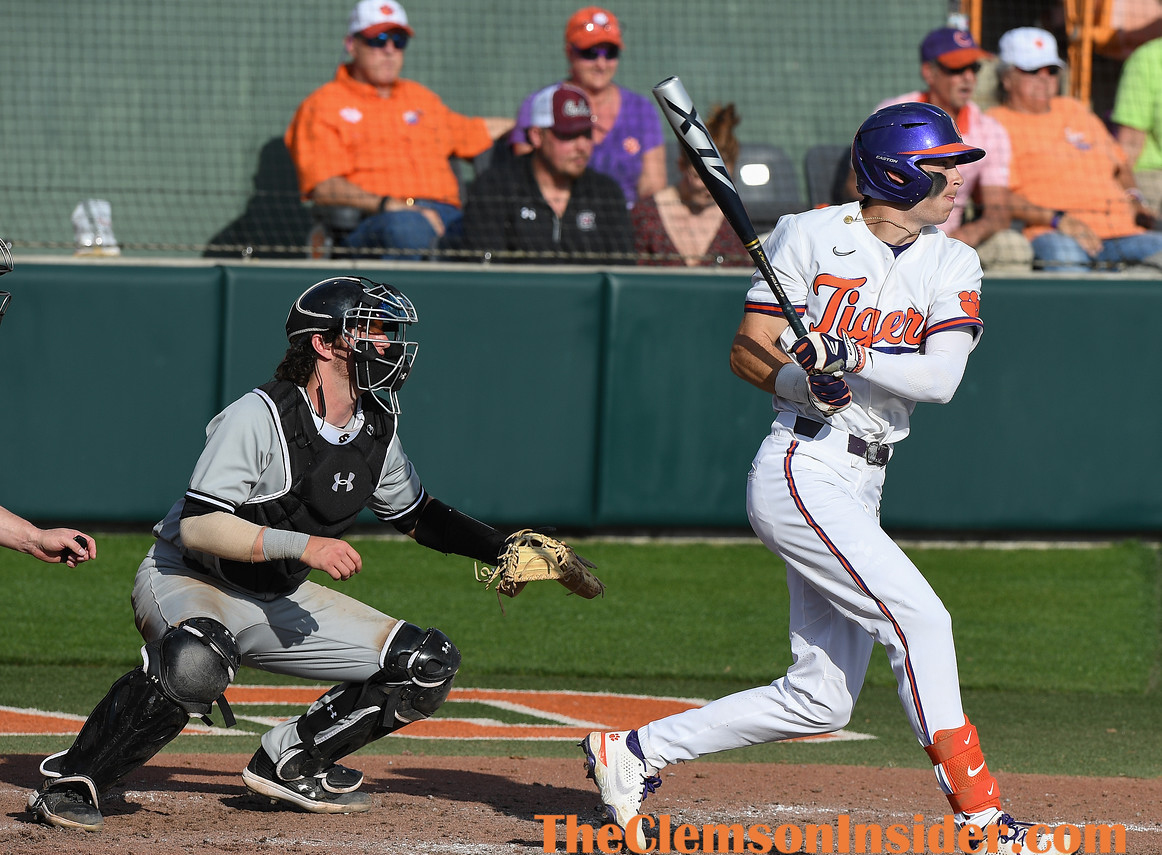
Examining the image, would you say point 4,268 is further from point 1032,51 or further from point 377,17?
point 1032,51

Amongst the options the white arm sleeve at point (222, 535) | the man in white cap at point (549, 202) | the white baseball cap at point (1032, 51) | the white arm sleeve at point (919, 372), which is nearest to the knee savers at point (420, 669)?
the white arm sleeve at point (222, 535)

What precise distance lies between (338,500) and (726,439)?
4.59m

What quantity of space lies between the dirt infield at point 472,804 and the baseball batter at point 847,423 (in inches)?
17.2

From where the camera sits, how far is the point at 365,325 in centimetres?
363

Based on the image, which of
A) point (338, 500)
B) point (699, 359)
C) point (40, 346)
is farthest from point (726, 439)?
point (338, 500)

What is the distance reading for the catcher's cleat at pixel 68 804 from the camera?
3.51 metres

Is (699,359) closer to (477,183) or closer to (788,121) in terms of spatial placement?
(477,183)

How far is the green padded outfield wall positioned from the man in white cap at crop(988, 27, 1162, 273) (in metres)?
0.30

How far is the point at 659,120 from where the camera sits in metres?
8.95

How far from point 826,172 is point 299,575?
5.74 m

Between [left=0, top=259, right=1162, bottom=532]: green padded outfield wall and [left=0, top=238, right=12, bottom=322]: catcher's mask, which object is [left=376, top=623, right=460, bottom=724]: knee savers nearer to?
[left=0, top=238, right=12, bottom=322]: catcher's mask

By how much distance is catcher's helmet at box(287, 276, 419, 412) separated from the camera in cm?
362

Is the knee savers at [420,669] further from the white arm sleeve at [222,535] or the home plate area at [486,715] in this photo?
the home plate area at [486,715]

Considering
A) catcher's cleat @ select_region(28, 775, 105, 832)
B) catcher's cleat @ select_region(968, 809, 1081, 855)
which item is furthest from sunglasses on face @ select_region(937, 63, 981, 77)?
catcher's cleat @ select_region(28, 775, 105, 832)
